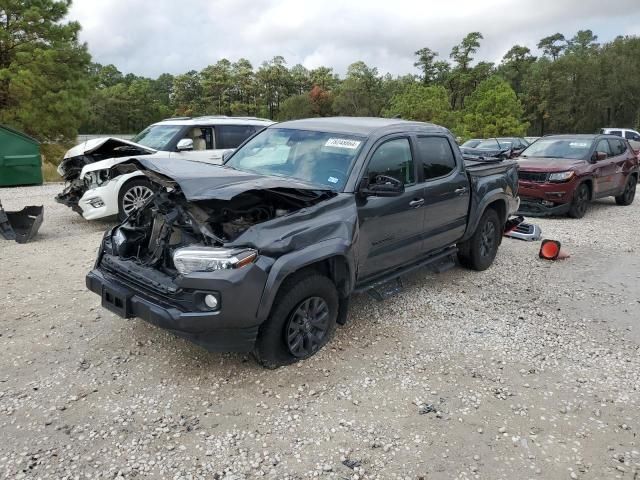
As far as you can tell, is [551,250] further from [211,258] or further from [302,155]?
[211,258]

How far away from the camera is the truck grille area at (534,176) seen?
963 centimetres

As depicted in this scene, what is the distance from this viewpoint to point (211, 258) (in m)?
3.23

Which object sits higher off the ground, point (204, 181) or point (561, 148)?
point (561, 148)

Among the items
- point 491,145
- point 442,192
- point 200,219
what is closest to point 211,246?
point 200,219

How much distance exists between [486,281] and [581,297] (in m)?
1.03

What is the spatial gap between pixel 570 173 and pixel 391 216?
21.9 feet

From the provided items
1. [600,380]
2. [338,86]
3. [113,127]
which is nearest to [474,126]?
[338,86]

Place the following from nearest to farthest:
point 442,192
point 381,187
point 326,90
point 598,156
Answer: point 381,187 → point 442,192 → point 598,156 → point 326,90

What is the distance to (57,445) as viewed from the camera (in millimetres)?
2889

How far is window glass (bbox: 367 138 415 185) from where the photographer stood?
435 cm

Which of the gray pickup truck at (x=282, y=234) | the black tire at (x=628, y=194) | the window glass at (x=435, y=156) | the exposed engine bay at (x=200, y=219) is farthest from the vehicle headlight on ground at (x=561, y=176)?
the exposed engine bay at (x=200, y=219)

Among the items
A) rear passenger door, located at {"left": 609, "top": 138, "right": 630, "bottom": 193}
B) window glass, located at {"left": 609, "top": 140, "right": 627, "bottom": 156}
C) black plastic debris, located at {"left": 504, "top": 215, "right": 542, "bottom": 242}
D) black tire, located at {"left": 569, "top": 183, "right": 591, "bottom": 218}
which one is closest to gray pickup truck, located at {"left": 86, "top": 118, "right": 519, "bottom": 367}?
black plastic debris, located at {"left": 504, "top": 215, "right": 542, "bottom": 242}

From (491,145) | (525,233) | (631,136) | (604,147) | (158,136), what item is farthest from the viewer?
(631,136)

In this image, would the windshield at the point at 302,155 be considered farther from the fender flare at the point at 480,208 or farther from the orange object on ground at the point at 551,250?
the orange object on ground at the point at 551,250
